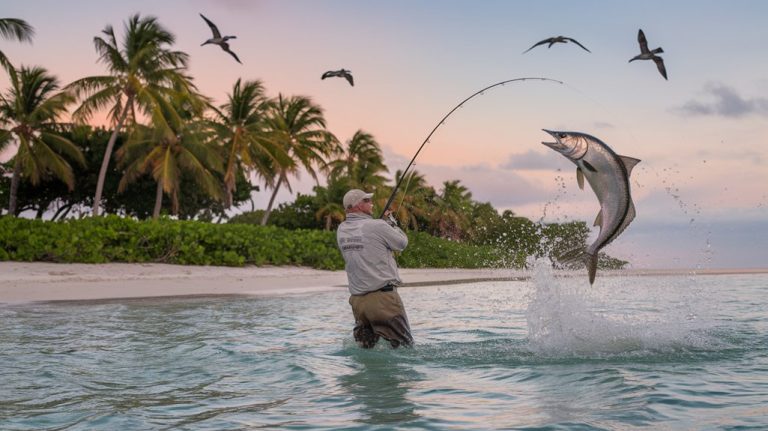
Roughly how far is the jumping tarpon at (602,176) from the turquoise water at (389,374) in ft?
3.80

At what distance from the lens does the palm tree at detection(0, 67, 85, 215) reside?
3797 cm

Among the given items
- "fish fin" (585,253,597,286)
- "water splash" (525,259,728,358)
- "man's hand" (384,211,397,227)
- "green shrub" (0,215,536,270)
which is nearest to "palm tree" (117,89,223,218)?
"green shrub" (0,215,536,270)

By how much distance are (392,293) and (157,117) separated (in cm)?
3049

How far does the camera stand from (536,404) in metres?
5.25

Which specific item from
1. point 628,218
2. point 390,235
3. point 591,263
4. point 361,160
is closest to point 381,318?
point 390,235

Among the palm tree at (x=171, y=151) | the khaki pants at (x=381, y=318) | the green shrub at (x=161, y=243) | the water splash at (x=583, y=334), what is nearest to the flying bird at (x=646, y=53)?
the water splash at (x=583, y=334)

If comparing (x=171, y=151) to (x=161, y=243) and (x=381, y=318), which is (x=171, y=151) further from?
(x=381, y=318)

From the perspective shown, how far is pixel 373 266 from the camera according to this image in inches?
280

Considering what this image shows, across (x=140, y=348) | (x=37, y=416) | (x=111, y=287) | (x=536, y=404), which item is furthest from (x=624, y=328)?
(x=111, y=287)

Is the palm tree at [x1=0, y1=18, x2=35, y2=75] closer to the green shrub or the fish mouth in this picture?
the green shrub

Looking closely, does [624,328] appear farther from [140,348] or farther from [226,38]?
[226,38]

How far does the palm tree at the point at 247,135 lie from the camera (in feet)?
133

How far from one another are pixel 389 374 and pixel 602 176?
8.14 ft

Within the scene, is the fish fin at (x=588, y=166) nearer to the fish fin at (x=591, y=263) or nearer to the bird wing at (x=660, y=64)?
the fish fin at (x=591, y=263)
